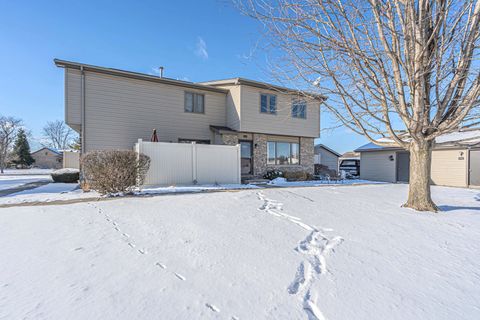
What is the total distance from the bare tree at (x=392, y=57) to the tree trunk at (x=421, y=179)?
0.02 m

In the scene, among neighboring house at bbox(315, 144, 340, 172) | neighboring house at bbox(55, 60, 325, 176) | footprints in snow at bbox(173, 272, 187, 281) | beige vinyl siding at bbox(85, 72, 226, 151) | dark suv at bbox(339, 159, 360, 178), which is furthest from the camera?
neighboring house at bbox(315, 144, 340, 172)

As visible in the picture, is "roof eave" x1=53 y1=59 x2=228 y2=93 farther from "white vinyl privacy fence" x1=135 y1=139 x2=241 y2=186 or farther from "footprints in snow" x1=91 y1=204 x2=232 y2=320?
"footprints in snow" x1=91 y1=204 x2=232 y2=320

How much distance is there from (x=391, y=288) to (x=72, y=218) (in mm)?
4958

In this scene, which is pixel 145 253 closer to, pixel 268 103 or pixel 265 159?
pixel 265 159

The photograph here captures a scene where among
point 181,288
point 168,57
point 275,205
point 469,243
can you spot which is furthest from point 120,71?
point 469,243

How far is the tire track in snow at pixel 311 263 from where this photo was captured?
1920 millimetres

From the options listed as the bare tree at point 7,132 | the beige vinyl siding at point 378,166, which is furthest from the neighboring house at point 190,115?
the bare tree at point 7,132

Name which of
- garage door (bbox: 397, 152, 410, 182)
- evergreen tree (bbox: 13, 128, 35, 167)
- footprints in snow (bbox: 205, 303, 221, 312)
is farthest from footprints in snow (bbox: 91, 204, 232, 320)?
evergreen tree (bbox: 13, 128, 35, 167)

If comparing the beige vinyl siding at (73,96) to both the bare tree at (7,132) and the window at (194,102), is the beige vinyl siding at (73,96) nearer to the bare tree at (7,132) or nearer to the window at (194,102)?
the window at (194,102)

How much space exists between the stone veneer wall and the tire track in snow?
27.4 feet

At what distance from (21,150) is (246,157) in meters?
46.3

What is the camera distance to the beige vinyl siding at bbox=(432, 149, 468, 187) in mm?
12852

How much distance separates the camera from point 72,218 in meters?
4.21

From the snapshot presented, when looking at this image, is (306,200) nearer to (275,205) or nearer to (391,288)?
(275,205)
